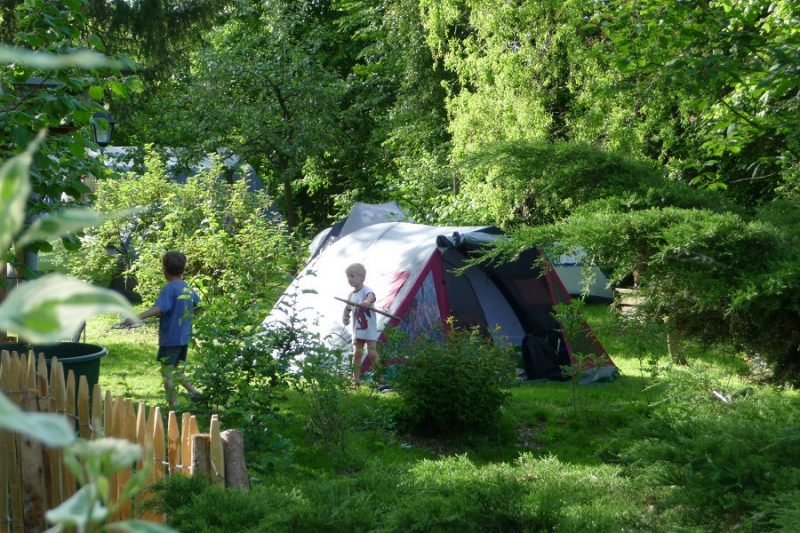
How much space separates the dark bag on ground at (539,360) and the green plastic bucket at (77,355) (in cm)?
472

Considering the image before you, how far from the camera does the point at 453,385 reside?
683 centimetres

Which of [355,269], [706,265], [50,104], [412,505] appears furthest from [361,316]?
[706,265]

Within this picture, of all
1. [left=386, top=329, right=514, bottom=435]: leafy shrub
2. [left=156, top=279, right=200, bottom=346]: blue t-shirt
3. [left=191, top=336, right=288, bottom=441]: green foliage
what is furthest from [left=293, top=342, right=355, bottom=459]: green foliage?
[left=156, top=279, right=200, bottom=346]: blue t-shirt

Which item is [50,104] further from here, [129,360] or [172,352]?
[129,360]

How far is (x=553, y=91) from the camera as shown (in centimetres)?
1217

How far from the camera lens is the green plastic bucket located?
17.6ft

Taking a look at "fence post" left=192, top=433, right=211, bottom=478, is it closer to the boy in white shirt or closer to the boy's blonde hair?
the boy in white shirt

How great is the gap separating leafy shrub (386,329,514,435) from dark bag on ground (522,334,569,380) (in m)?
2.13

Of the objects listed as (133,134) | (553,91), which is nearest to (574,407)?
(553,91)

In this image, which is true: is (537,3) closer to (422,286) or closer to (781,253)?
(422,286)

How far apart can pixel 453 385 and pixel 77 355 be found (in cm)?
269

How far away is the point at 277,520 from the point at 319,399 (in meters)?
3.29

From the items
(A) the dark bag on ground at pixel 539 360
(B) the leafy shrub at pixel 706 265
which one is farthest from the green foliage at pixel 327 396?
(A) the dark bag on ground at pixel 539 360

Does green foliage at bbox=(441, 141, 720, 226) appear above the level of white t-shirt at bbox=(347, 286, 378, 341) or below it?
above
